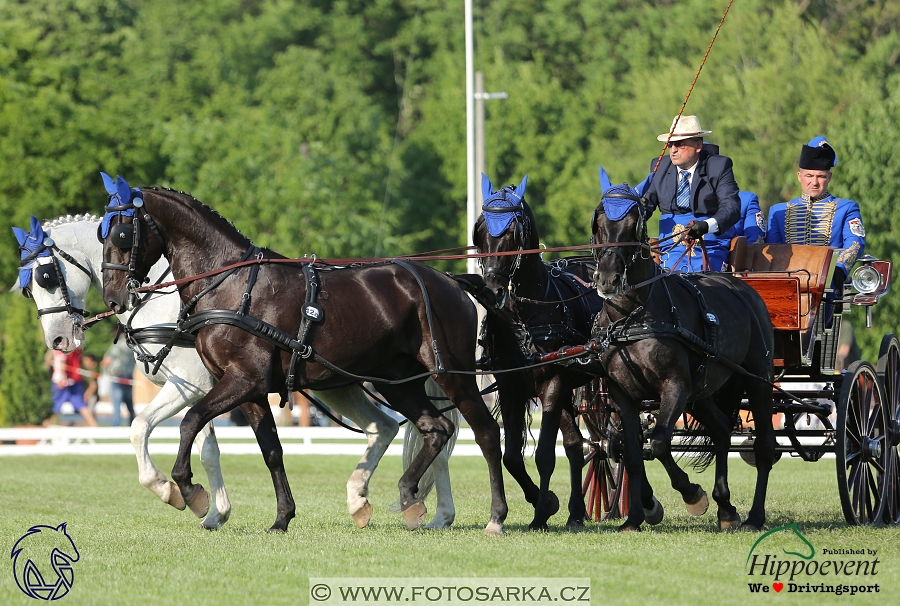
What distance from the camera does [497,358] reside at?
841 cm

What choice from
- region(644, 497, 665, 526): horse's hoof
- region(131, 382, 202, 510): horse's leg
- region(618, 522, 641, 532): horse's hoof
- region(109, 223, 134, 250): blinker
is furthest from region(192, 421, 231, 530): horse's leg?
region(644, 497, 665, 526): horse's hoof

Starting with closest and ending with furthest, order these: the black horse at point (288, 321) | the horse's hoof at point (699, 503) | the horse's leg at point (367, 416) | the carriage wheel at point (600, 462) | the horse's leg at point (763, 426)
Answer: the black horse at point (288, 321) → the horse's hoof at point (699, 503) → the horse's leg at point (763, 426) → the horse's leg at point (367, 416) → the carriage wheel at point (600, 462)

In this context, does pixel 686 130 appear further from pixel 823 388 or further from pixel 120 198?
pixel 120 198

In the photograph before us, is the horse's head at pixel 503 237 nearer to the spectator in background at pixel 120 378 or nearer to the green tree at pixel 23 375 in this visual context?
the spectator in background at pixel 120 378

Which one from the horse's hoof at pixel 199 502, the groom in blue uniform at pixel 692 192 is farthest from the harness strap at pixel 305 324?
the groom in blue uniform at pixel 692 192

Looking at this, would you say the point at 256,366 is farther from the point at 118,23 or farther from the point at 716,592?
the point at 118,23

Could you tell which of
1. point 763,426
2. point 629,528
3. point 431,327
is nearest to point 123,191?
point 431,327

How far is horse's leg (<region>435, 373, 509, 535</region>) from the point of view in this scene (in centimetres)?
781

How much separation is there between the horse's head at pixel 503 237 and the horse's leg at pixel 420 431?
3.13ft

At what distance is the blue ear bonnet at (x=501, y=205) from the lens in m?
7.71

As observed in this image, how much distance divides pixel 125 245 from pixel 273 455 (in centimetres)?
175

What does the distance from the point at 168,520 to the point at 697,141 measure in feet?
17.2

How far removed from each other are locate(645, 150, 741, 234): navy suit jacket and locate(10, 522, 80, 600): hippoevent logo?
477cm

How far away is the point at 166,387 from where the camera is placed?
885 cm
